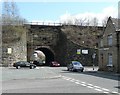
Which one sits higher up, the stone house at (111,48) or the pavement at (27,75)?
the stone house at (111,48)

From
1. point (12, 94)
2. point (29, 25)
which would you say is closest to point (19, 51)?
point (29, 25)

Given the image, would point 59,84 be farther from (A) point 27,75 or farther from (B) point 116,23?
(B) point 116,23

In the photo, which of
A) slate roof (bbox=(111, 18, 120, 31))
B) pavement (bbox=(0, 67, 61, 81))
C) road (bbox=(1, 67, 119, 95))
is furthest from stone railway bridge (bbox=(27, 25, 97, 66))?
road (bbox=(1, 67, 119, 95))

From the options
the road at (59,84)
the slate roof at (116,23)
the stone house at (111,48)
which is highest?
Result: the slate roof at (116,23)

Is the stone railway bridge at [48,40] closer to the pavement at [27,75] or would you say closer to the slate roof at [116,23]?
the slate roof at [116,23]

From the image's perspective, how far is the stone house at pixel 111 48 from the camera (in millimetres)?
40138

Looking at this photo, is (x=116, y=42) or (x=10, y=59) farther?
(x=10, y=59)

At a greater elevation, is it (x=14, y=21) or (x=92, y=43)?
(x=14, y=21)

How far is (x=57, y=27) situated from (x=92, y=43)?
10.2 metres

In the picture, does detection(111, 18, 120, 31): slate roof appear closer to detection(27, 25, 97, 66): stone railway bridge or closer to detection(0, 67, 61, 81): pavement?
detection(0, 67, 61, 81): pavement

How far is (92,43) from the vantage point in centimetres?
7494

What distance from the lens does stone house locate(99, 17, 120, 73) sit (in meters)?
40.1

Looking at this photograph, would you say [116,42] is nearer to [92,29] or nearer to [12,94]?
[12,94]

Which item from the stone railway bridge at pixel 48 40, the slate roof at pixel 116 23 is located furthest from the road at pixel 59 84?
the stone railway bridge at pixel 48 40
